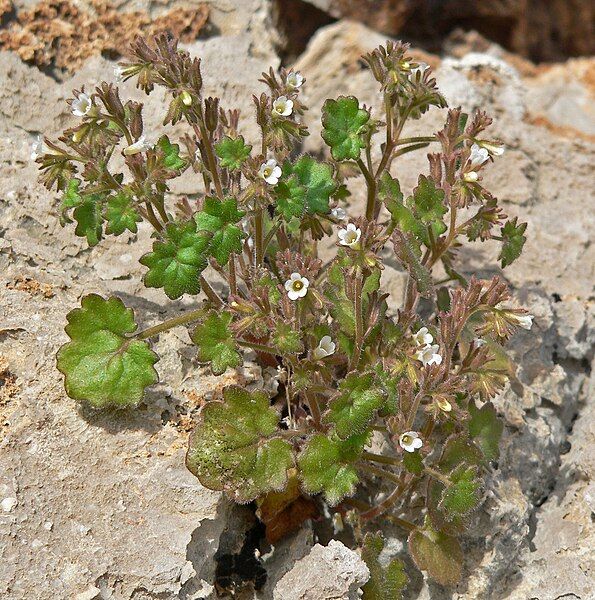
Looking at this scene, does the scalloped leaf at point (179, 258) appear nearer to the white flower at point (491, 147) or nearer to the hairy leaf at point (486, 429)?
the white flower at point (491, 147)

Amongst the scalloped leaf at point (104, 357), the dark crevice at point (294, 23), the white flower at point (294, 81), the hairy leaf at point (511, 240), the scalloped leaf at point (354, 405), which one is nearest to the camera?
the scalloped leaf at point (354, 405)

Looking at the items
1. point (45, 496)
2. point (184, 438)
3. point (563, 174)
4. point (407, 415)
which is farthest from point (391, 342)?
point (563, 174)

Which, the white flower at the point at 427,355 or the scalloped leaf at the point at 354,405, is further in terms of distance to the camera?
the white flower at the point at 427,355

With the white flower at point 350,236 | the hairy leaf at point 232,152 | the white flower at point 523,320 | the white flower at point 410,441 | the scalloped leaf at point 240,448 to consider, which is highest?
the hairy leaf at point 232,152

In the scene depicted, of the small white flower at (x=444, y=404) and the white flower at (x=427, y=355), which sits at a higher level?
the white flower at (x=427, y=355)

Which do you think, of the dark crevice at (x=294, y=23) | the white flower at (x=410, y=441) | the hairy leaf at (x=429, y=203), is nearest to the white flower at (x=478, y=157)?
the hairy leaf at (x=429, y=203)

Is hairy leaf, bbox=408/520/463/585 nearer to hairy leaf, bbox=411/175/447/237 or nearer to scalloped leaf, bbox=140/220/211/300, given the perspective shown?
hairy leaf, bbox=411/175/447/237

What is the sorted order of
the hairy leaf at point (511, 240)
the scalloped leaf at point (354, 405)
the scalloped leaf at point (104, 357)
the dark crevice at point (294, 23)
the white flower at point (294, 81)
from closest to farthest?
1. the scalloped leaf at point (354, 405)
2. the scalloped leaf at point (104, 357)
3. the white flower at point (294, 81)
4. the hairy leaf at point (511, 240)
5. the dark crevice at point (294, 23)

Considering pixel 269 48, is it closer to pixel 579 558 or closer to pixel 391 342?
pixel 391 342

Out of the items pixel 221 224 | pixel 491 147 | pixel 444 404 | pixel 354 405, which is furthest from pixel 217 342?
pixel 491 147
